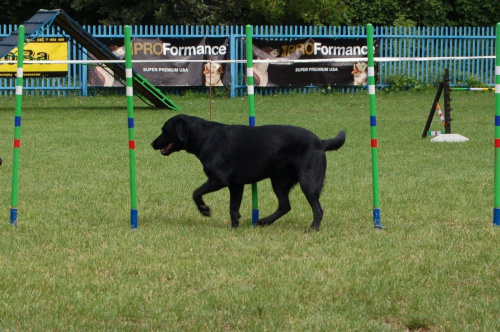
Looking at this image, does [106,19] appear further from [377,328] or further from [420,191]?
[377,328]

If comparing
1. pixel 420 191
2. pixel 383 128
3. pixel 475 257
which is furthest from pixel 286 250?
pixel 383 128

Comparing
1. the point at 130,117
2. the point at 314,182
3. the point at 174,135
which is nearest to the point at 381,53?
the point at 174,135

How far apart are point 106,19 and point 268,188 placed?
80.4ft

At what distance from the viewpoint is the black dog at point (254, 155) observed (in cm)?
701

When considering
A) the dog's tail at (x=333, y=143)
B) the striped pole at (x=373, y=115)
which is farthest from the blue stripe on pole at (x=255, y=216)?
the striped pole at (x=373, y=115)

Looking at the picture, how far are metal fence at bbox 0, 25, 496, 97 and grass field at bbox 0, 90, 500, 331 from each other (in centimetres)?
1285

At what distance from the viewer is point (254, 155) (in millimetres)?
7066

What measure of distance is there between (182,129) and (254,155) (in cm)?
73

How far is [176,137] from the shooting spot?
24.2ft

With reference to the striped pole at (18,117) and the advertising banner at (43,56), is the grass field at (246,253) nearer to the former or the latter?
the striped pole at (18,117)

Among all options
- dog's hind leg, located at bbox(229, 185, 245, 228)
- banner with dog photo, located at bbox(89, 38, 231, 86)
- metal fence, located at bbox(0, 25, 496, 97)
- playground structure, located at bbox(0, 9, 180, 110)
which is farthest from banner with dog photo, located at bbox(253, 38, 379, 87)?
→ dog's hind leg, located at bbox(229, 185, 245, 228)

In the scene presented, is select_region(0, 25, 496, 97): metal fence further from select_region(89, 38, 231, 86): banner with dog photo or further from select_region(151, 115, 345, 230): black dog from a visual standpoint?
select_region(151, 115, 345, 230): black dog

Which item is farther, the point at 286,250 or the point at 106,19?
the point at 106,19

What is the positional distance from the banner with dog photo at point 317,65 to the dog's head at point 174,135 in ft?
57.8
